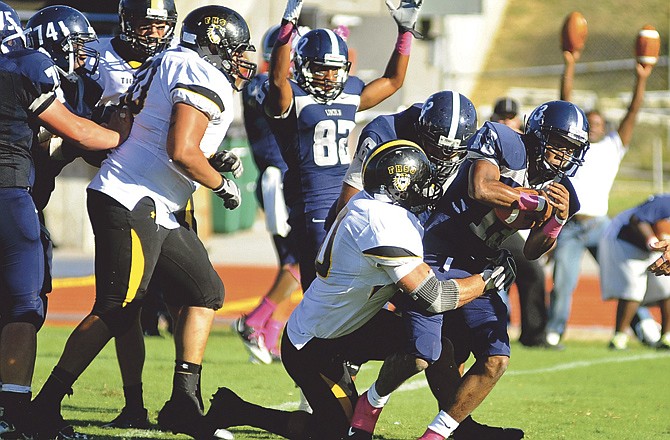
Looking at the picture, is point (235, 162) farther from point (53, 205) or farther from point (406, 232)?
point (53, 205)

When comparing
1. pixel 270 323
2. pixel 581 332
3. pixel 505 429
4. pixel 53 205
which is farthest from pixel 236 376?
pixel 53 205

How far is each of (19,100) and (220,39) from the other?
0.95 metres

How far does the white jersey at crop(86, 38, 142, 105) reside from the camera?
19.0 feet

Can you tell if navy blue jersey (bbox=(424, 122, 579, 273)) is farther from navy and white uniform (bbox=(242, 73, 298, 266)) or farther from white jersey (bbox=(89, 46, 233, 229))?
navy and white uniform (bbox=(242, 73, 298, 266))

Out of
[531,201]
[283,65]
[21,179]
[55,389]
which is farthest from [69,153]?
[531,201]

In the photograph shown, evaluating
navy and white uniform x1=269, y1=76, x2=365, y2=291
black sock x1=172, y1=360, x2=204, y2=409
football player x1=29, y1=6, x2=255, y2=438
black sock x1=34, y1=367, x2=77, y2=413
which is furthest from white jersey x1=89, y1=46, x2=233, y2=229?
navy and white uniform x1=269, y1=76, x2=365, y2=291

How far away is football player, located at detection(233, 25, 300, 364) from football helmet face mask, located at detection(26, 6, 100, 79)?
2431mm

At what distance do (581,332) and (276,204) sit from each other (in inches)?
137

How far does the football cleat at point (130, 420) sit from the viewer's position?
5.50 m

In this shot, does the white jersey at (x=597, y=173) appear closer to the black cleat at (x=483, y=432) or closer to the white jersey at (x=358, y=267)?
the black cleat at (x=483, y=432)

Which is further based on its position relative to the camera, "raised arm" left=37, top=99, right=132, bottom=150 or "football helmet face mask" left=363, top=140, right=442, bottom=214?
"raised arm" left=37, top=99, right=132, bottom=150

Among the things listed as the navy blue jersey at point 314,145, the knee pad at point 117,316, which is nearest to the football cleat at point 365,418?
the knee pad at point 117,316

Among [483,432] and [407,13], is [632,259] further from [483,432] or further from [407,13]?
[483,432]

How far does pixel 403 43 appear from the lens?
658cm
